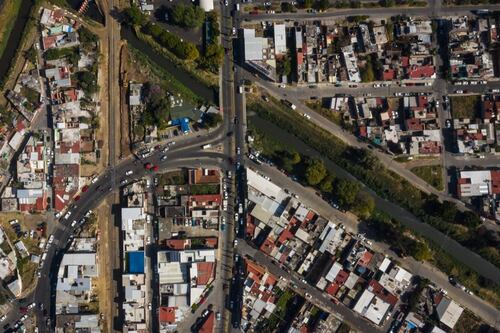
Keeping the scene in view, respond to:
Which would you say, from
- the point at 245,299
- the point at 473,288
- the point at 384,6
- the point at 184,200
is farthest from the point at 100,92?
the point at 473,288

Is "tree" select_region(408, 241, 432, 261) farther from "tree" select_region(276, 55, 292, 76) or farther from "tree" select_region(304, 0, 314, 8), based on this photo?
"tree" select_region(304, 0, 314, 8)

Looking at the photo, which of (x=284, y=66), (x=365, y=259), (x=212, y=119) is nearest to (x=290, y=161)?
(x=212, y=119)

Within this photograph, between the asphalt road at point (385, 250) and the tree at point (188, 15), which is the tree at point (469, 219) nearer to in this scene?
the asphalt road at point (385, 250)

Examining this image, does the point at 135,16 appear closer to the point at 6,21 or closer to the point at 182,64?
the point at 182,64

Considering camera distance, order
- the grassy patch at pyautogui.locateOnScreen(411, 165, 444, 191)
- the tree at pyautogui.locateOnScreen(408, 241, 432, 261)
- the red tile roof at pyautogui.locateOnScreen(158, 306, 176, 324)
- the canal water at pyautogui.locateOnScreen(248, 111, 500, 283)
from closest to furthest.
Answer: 1. the tree at pyautogui.locateOnScreen(408, 241, 432, 261)
2. the red tile roof at pyautogui.locateOnScreen(158, 306, 176, 324)
3. the canal water at pyautogui.locateOnScreen(248, 111, 500, 283)
4. the grassy patch at pyautogui.locateOnScreen(411, 165, 444, 191)

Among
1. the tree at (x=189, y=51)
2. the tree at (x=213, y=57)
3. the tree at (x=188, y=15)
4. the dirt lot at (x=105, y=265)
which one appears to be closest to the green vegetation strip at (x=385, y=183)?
the tree at (x=213, y=57)

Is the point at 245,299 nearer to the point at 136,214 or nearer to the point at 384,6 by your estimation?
the point at 136,214

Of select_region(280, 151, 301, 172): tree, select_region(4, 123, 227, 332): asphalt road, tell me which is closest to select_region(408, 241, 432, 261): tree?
select_region(280, 151, 301, 172): tree
